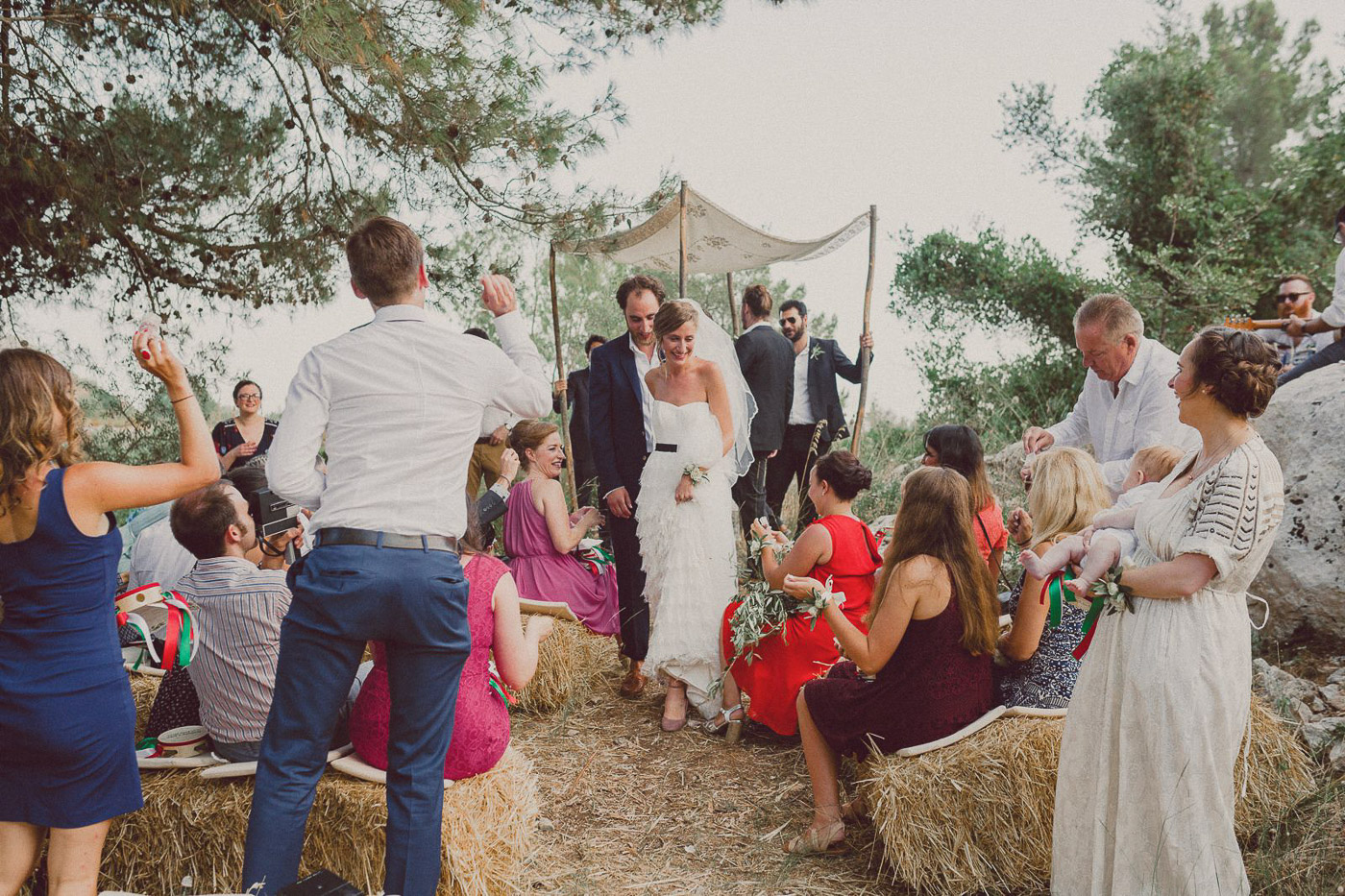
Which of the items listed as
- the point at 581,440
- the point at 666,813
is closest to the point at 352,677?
the point at 666,813

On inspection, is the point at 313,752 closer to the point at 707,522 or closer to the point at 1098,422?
the point at 707,522

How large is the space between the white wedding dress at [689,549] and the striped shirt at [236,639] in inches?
82.6

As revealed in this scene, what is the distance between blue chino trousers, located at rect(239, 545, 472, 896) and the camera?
7.97 feet

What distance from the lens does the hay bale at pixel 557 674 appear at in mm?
5047

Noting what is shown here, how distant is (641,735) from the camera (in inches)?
186

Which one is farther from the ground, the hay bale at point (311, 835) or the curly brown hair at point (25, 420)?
the curly brown hair at point (25, 420)

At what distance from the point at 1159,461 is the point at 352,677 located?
8.94 ft

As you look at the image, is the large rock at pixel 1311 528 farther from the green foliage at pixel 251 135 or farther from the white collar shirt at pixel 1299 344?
the green foliage at pixel 251 135

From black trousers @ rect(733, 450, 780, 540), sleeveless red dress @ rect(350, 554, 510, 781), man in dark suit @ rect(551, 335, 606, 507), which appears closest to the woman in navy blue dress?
sleeveless red dress @ rect(350, 554, 510, 781)

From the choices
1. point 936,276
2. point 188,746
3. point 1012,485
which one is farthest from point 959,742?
point 936,276

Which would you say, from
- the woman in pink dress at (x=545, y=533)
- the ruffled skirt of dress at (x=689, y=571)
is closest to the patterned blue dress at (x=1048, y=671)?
the ruffled skirt of dress at (x=689, y=571)

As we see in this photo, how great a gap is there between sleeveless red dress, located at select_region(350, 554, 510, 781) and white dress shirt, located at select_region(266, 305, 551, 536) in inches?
18.5

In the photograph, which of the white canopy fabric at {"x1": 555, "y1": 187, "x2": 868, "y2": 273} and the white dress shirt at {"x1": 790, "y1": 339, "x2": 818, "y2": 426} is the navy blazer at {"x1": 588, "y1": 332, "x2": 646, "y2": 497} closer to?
the white canopy fabric at {"x1": 555, "y1": 187, "x2": 868, "y2": 273}

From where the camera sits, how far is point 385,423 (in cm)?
252
